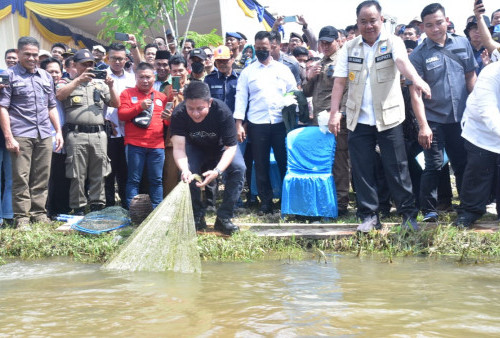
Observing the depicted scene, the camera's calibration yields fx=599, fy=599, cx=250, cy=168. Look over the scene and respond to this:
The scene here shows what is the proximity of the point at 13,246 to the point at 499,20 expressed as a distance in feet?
21.5

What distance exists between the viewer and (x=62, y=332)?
3439 millimetres

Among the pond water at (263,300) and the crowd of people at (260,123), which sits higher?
the crowd of people at (260,123)

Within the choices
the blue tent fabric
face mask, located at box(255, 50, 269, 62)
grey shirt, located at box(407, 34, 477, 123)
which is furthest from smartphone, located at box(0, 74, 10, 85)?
grey shirt, located at box(407, 34, 477, 123)

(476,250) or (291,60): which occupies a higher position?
(291,60)

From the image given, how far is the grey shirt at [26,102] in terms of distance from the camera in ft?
22.2

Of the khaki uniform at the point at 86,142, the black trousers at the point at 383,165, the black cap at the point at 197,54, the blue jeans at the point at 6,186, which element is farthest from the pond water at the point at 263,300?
the black cap at the point at 197,54

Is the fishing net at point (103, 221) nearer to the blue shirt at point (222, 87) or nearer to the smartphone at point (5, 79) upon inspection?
the smartphone at point (5, 79)

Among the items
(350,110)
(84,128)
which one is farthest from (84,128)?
(350,110)

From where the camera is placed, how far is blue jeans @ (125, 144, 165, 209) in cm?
711

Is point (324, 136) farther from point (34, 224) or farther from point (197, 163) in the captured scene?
point (34, 224)

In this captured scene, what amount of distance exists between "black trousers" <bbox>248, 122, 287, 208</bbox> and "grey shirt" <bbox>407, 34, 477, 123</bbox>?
1.81m

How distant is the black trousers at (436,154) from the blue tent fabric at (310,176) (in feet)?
3.24

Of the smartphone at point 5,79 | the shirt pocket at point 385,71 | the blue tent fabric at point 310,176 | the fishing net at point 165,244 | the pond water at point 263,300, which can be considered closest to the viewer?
the pond water at point 263,300

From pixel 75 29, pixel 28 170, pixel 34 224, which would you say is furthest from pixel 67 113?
pixel 75 29
